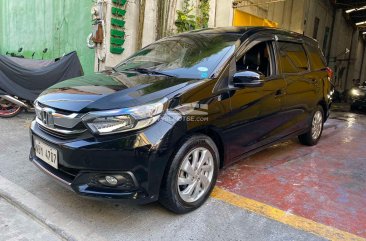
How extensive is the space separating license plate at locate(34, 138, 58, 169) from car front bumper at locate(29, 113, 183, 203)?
3.8 inches

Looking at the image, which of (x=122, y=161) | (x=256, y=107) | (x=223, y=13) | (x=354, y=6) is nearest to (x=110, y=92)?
(x=122, y=161)

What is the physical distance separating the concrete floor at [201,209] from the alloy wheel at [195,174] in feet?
0.60

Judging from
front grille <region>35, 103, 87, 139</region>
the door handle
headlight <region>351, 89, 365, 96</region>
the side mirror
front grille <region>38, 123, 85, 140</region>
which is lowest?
headlight <region>351, 89, 365, 96</region>

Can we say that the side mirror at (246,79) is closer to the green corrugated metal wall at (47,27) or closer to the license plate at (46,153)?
the license plate at (46,153)

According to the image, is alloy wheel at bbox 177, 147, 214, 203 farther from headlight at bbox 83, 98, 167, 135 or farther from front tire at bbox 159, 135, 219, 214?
headlight at bbox 83, 98, 167, 135

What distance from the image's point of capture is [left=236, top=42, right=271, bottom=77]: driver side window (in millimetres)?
3713

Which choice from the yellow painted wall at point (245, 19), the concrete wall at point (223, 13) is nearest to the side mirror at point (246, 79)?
the concrete wall at point (223, 13)

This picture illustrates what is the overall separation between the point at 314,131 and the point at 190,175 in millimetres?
3227

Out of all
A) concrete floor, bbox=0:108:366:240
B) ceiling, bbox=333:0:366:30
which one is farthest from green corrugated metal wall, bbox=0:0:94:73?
ceiling, bbox=333:0:366:30

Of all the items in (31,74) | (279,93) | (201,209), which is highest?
(279,93)

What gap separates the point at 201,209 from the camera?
306 cm

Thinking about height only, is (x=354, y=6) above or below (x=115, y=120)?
above

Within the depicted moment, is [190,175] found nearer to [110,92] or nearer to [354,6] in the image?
[110,92]

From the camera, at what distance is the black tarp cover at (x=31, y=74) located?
5.89 meters
